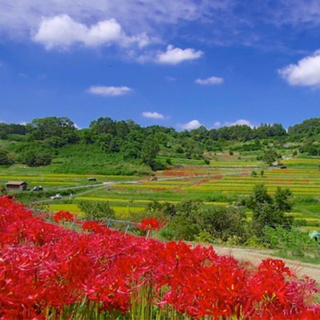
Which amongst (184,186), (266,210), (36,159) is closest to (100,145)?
(36,159)

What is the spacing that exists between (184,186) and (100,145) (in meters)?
31.2

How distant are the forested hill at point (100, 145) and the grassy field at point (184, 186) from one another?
15.4ft

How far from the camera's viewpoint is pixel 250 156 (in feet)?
291

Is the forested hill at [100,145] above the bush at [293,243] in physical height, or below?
above

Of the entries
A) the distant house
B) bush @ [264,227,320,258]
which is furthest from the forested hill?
bush @ [264,227,320,258]

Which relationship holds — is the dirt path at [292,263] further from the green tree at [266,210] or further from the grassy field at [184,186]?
the grassy field at [184,186]

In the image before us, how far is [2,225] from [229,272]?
2.31 meters

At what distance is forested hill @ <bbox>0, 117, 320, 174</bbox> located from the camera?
6450cm

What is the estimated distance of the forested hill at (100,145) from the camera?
212ft

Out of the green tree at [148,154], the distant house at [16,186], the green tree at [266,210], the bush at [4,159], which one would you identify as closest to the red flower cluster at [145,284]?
the green tree at [266,210]

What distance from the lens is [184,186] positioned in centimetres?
4669

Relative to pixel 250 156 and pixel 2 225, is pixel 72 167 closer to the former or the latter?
pixel 250 156

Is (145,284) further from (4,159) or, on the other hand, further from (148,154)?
(148,154)

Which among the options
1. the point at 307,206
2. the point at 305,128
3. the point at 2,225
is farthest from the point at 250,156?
the point at 2,225
